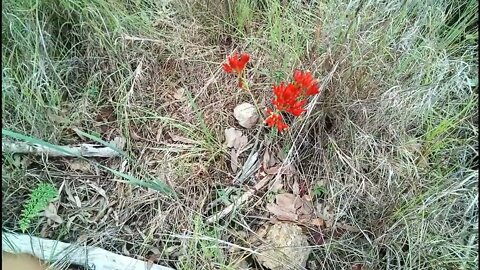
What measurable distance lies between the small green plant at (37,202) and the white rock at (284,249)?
598 mm

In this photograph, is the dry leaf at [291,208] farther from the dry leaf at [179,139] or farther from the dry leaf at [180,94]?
the dry leaf at [180,94]

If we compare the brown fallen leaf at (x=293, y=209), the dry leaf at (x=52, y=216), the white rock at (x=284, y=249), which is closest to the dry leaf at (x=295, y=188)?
the brown fallen leaf at (x=293, y=209)

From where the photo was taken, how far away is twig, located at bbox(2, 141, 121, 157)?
4.90ft

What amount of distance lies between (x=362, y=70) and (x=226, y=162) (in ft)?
1.53

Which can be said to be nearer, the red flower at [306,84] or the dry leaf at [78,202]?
the red flower at [306,84]

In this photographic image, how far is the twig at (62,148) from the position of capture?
1.49 metres

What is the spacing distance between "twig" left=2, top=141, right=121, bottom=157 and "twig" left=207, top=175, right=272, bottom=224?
34 cm

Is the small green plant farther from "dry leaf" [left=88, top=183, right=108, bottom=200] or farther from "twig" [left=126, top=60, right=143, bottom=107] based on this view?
"twig" [left=126, top=60, right=143, bottom=107]

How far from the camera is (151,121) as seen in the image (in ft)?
5.20

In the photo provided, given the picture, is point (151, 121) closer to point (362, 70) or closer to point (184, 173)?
point (184, 173)

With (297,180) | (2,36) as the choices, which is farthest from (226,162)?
(2,36)

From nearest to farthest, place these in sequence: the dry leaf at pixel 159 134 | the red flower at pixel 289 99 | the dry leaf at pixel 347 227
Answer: the red flower at pixel 289 99 < the dry leaf at pixel 347 227 < the dry leaf at pixel 159 134

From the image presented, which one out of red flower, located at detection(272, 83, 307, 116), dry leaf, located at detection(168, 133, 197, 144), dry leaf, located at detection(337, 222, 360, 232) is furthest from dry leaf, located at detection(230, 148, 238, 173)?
dry leaf, located at detection(337, 222, 360, 232)

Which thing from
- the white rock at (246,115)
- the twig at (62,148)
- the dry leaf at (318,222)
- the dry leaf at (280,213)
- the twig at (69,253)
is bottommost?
the twig at (69,253)
